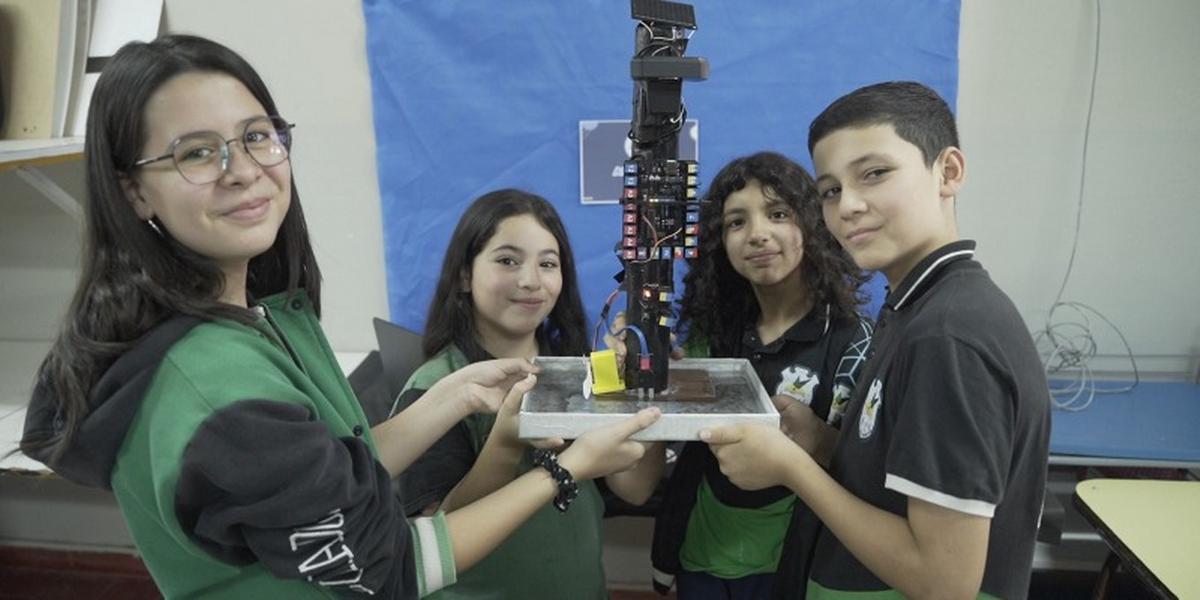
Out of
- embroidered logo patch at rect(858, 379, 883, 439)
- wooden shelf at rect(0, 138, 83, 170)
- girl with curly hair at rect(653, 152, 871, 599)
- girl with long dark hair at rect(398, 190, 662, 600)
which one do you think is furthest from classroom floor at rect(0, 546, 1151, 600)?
embroidered logo patch at rect(858, 379, 883, 439)

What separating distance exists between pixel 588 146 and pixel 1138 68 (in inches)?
55.6

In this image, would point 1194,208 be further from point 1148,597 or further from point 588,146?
point 588,146

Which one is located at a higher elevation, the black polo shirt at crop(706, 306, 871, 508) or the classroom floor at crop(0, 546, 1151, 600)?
the black polo shirt at crop(706, 306, 871, 508)

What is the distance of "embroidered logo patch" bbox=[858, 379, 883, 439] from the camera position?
0.92 metres

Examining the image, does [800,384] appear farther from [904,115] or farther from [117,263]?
[117,263]

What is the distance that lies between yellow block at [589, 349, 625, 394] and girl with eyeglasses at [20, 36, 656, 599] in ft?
1.13

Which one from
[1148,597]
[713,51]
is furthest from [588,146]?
[1148,597]

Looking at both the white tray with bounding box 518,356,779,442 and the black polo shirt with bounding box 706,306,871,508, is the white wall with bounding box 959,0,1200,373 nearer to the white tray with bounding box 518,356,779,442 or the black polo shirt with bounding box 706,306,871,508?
the black polo shirt with bounding box 706,306,871,508

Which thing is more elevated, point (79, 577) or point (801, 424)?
point (801, 424)

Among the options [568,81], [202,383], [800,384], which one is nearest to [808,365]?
[800,384]

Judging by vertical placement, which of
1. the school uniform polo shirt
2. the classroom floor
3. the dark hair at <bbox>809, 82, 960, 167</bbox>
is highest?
the dark hair at <bbox>809, 82, 960, 167</bbox>

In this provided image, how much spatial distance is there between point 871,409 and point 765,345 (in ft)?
1.37

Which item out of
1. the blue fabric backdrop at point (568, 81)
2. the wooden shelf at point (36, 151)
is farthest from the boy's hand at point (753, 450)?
the wooden shelf at point (36, 151)

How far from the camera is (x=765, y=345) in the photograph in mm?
1347
